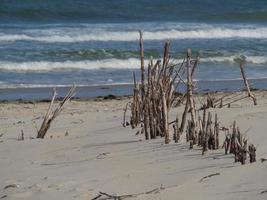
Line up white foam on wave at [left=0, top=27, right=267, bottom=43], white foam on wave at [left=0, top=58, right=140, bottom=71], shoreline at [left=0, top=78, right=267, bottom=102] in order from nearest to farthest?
1. shoreline at [left=0, top=78, right=267, bottom=102]
2. white foam on wave at [left=0, top=58, right=140, bottom=71]
3. white foam on wave at [left=0, top=27, right=267, bottom=43]

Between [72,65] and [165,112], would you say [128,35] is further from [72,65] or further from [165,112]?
[165,112]

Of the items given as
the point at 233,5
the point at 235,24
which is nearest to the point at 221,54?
the point at 235,24

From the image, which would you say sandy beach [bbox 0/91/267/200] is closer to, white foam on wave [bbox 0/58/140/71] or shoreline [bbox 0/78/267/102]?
shoreline [bbox 0/78/267/102]

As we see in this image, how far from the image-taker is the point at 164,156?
210 inches

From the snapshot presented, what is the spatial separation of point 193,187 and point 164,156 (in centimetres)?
105

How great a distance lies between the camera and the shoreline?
473 inches

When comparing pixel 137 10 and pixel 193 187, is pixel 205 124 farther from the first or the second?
pixel 137 10

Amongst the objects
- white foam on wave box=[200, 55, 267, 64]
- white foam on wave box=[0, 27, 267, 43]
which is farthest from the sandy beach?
white foam on wave box=[0, 27, 267, 43]

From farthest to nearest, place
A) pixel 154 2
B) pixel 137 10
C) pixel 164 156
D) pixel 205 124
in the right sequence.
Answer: pixel 154 2, pixel 137 10, pixel 205 124, pixel 164 156

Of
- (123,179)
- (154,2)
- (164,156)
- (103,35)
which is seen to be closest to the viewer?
(123,179)

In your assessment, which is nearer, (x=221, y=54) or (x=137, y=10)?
(x=221, y=54)

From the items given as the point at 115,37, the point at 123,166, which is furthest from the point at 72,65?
the point at 123,166

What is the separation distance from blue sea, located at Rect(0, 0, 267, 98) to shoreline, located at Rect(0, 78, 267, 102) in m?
0.44

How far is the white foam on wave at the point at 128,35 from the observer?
67.7ft
